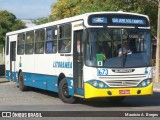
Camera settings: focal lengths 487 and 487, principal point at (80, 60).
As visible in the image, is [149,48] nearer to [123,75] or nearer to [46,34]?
[123,75]

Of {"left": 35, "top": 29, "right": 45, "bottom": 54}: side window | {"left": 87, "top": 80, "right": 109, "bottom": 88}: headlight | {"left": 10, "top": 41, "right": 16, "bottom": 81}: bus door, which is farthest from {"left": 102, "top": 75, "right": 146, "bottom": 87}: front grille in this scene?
{"left": 10, "top": 41, "right": 16, "bottom": 81}: bus door

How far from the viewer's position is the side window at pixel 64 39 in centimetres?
1638

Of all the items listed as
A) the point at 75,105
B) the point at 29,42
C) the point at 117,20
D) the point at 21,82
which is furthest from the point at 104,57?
the point at 21,82

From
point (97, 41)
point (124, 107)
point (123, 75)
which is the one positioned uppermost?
point (97, 41)

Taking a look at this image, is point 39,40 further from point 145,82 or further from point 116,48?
point 145,82

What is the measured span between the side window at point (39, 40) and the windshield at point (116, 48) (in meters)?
4.75

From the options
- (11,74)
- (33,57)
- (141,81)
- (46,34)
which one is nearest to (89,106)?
(141,81)

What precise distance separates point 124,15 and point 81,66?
2124mm

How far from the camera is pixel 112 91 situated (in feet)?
48.3

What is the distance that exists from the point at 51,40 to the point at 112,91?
4314mm

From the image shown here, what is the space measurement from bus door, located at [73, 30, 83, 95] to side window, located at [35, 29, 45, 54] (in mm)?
3684

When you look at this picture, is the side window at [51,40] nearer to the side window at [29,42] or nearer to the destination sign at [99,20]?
the side window at [29,42]

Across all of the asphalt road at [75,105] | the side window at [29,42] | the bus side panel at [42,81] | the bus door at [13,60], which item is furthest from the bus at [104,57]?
the bus door at [13,60]

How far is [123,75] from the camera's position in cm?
1483
